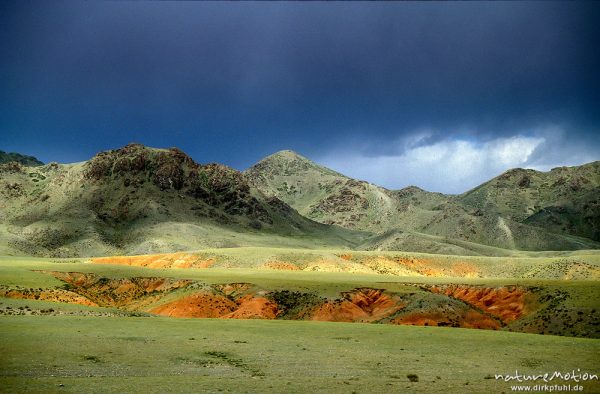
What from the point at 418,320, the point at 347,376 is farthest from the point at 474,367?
the point at 418,320

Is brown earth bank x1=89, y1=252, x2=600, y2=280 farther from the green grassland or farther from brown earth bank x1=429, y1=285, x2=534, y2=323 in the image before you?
Answer: the green grassland

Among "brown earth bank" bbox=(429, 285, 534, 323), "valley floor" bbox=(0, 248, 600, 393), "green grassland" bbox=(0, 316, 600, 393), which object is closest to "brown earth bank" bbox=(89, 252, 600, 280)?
"valley floor" bbox=(0, 248, 600, 393)

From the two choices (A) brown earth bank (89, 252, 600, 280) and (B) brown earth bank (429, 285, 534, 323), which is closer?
(B) brown earth bank (429, 285, 534, 323)

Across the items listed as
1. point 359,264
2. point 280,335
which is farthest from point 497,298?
point 359,264

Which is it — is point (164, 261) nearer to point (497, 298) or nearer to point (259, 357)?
point (497, 298)

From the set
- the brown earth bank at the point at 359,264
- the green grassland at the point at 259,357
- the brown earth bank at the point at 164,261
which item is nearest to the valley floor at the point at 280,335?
the green grassland at the point at 259,357

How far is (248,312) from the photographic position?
59.3m

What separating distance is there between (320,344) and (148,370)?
13.4 meters

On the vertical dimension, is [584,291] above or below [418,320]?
above

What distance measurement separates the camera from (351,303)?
61281mm

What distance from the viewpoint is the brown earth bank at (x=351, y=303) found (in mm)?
53188

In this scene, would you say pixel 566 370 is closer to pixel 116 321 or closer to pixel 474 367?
pixel 474 367

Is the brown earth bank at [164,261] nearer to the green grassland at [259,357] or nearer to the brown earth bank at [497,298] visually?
the brown earth bank at [497,298]

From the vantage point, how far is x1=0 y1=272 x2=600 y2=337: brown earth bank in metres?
53.2
